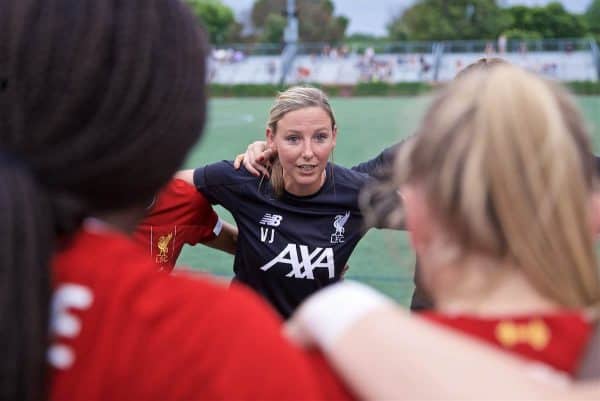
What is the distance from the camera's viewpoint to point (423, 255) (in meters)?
1.35

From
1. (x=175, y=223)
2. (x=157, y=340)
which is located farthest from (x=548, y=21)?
(x=157, y=340)

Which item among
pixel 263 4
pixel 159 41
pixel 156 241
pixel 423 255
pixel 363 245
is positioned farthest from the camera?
pixel 263 4

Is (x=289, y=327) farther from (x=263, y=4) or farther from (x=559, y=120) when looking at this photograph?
(x=263, y=4)

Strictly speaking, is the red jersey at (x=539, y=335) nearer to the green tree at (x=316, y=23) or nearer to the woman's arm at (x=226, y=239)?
the woman's arm at (x=226, y=239)

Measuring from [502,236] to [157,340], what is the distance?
1.77ft

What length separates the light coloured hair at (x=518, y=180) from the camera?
1204mm

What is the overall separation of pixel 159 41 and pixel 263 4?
9728cm

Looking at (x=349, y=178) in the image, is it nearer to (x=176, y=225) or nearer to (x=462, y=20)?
(x=176, y=225)

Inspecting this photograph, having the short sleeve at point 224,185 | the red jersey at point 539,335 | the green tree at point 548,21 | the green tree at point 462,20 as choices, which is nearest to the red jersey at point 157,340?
the red jersey at point 539,335

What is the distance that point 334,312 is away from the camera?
1197 mm

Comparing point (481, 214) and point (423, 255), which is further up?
point (481, 214)

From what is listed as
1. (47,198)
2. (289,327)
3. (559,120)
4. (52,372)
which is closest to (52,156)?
(47,198)

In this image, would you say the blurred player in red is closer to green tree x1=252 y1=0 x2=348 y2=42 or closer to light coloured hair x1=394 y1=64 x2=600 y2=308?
light coloured hair x1=394 y1=64 x2=600 y2=308

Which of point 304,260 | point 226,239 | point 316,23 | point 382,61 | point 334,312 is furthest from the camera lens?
point 316,23
